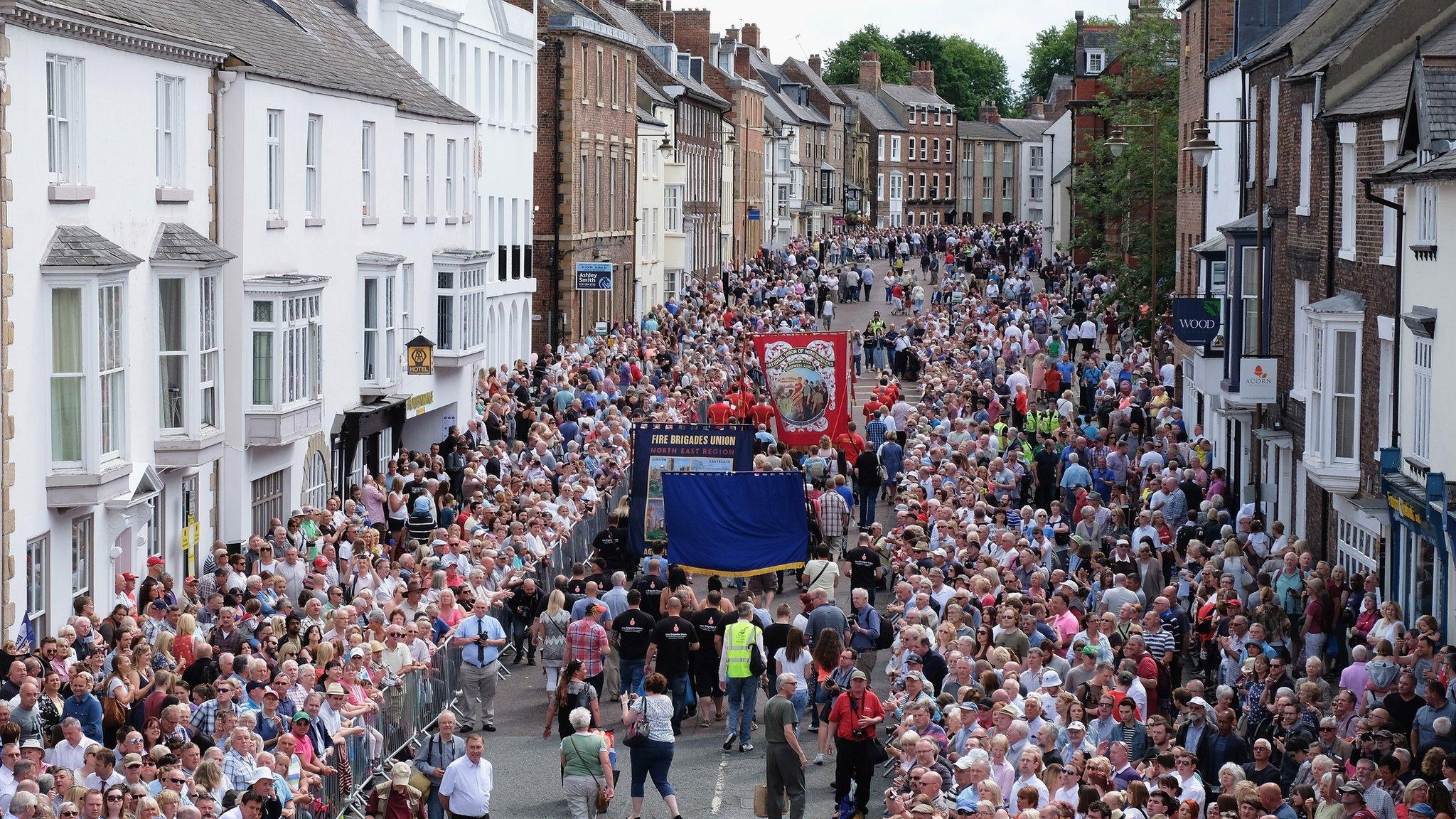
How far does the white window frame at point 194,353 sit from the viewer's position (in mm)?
24641

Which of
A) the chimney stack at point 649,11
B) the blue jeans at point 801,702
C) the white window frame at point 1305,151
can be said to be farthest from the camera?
the chimney stack at point 649,11

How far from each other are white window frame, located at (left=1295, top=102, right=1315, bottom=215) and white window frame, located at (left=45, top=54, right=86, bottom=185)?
15850 mm

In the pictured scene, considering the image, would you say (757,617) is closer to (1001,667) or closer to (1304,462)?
(1001,667)

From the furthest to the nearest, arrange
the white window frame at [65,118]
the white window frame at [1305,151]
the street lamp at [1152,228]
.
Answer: the street lamp at [1152,228] < the white window frame at [1305,151] < the white window frame at [65,118]

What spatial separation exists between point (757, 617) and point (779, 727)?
4124 mm

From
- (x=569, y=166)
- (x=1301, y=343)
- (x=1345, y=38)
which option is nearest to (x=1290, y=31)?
(x=1345, y=38)

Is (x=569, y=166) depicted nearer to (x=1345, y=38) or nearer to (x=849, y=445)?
(x=849, y=445)

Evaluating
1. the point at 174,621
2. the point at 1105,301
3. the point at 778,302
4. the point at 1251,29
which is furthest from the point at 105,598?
the point at 778,302

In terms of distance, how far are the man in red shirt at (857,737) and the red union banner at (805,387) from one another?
1864 cm

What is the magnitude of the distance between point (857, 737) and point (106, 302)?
401 inches

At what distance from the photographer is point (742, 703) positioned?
65.5 ft

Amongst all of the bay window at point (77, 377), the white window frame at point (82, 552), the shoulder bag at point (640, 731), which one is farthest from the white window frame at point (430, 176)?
the shoulder bag at point (640, 731)

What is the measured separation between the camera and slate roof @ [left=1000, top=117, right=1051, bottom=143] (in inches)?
6019

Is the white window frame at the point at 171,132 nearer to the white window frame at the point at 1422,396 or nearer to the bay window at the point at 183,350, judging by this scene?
the bay window at the point at 183,350
